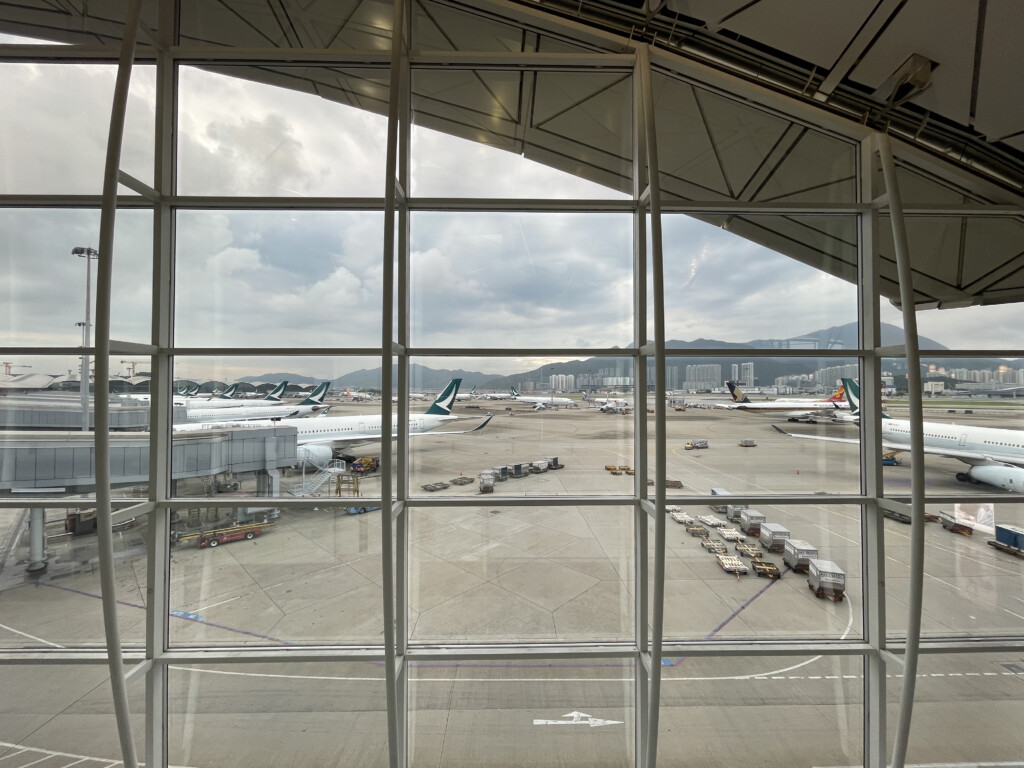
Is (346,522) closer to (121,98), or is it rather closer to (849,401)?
(121,98)

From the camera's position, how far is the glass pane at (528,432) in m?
3.90

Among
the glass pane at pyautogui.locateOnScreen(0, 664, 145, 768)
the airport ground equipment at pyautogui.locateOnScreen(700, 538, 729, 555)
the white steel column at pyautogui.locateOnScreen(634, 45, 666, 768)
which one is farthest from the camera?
the airport ground equipment at pyautogui.locateOnScreen(700, 538, 729, 555)

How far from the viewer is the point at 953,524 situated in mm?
4039

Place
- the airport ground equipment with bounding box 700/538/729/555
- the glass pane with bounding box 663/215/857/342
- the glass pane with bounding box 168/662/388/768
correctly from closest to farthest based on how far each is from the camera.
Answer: the glass pane with bounding box 168/662/388/768 < the airport ground equipment with bounding box 700/538/729/555 < the glass pane with bounding box 663/215/857/342

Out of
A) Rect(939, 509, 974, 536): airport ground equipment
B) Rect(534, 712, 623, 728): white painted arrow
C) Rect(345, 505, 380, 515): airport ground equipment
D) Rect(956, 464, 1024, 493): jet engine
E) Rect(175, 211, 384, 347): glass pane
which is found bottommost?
Rect(534, 712, 623, 728): white painted arrow

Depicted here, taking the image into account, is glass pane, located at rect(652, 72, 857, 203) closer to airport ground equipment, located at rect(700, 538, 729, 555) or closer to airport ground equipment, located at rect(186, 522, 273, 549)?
airport ground equipment, located at rect(700, 538, 729, 555)

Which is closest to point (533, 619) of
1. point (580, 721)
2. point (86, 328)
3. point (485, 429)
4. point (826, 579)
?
point (580, 721)

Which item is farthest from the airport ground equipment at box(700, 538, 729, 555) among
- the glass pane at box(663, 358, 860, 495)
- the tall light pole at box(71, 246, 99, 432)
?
the tall light pole at box(71, 246, 99, 432)

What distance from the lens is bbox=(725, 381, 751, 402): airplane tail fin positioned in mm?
3992

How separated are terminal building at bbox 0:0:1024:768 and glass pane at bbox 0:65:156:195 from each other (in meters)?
0.03

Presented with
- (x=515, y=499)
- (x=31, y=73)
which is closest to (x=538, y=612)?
(x=515, y=499)

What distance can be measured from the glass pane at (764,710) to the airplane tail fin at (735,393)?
8.18 ft

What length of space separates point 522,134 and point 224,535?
4973 mm

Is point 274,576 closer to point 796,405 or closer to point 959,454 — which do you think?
point 796,405
